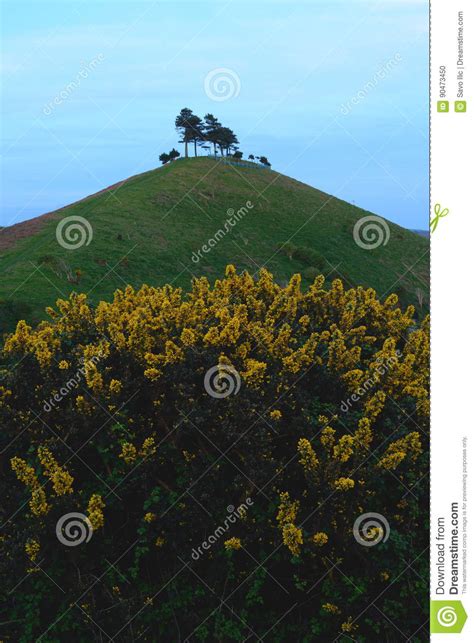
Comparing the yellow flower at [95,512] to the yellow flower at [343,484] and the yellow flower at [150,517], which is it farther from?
the yellow flower at [343,484]

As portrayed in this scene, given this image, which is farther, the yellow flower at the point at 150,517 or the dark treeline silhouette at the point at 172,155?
the dark treeline silhouette at the point at 172,155

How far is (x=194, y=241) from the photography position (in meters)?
57.5

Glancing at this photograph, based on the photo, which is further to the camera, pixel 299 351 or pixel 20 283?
pixel 20 283

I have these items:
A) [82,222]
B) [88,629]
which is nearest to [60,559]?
[88,629]

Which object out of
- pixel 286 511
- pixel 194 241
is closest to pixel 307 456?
pixel 286 511

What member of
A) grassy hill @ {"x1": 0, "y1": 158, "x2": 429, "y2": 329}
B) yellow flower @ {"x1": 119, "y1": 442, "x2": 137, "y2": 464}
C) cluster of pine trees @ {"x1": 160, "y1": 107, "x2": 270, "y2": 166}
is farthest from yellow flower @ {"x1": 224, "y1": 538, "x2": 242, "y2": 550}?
cluster of pine trees @ {"x1": 160, "y1": 107, "x2": 270, "y2": 166}

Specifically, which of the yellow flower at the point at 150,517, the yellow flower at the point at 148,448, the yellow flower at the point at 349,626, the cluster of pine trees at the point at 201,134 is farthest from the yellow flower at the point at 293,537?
the cluster of pine trees at the point at 201,134

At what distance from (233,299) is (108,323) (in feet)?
5.91

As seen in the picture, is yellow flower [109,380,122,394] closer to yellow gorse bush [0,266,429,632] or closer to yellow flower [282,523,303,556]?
yellow gorse bush [0,266,429,632]

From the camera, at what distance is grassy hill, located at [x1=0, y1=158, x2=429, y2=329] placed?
41.1 meters

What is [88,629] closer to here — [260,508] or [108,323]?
[260,508]

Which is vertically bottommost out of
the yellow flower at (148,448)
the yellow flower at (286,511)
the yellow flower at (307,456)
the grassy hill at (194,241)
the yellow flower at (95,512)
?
the yellow flower at (95,512)

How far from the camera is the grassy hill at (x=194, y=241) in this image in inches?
1618

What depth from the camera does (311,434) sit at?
25.1 ft
